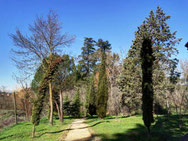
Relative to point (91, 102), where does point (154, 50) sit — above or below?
above

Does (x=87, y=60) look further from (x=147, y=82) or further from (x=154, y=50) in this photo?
(x=147, y=82)

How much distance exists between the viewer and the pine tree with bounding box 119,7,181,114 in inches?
568

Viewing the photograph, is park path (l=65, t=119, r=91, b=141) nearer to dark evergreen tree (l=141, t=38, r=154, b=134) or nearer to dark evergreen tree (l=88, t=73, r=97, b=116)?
dark evergreen tree (l=141, t=38, r=154, b=134)

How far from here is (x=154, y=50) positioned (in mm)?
14594

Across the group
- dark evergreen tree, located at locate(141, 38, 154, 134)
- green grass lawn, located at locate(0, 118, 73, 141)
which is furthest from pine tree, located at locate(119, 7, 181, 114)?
green grass lawn, located at locate(0, 118, 73, 141)

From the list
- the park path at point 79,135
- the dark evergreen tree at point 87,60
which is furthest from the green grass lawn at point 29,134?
the dark evergreen tree at point 87,60

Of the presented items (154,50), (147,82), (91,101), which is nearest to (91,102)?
(91,101)

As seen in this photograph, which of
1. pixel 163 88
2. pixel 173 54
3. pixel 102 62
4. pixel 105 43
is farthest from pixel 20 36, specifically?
pixel 105 43

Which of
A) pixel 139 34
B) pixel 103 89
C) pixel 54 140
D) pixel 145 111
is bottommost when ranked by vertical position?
pixel 54 140

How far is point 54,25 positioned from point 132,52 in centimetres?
894

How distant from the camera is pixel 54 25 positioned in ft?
42.1

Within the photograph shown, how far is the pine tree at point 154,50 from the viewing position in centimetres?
1444

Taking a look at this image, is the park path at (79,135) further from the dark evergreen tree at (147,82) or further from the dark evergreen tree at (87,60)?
the dark evergreen tree at (87,60)

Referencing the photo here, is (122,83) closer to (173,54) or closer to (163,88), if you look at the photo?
(163,88)
